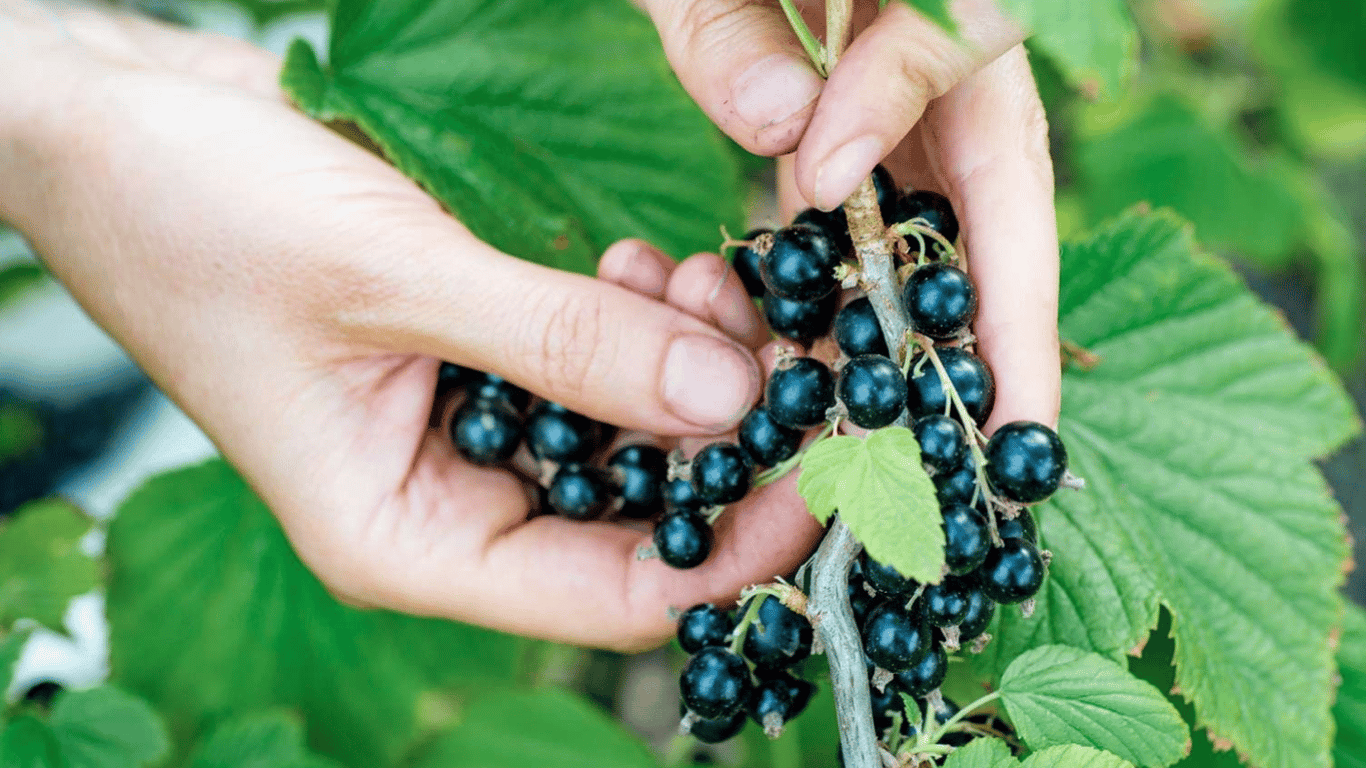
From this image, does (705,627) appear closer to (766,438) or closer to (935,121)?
(766,438)

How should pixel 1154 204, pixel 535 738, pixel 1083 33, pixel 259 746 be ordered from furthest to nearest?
pixel 1154 204 < pixel 535 738 < pixel 259 746 < pixel 1083 33

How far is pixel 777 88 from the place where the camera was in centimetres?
100

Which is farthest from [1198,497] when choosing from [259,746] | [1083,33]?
[259,746]

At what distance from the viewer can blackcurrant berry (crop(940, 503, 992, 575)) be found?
914 millimetres

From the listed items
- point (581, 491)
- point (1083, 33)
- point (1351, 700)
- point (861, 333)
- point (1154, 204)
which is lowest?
point (1154, 204)

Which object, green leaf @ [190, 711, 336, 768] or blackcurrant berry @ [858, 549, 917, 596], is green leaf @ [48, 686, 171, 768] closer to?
green leaf @ [190, 711, 336, 768]

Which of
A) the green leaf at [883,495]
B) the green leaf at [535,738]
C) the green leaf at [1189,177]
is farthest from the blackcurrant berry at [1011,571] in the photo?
the green leaf at [1189,177]

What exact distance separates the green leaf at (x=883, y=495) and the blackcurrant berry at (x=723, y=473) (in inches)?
9.4

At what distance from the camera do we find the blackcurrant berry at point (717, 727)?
1177mm

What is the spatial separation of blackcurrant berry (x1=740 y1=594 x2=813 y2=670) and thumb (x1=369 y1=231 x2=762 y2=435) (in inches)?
11.2

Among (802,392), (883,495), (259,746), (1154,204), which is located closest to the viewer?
(883,495)

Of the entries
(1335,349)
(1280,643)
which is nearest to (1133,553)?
(1280,643)

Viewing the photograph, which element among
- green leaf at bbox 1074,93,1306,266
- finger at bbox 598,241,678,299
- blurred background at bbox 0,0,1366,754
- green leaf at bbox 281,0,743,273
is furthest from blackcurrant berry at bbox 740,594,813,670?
green leaf at bbox 1074,93,1306,266

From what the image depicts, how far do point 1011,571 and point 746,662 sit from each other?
294 millimetres
